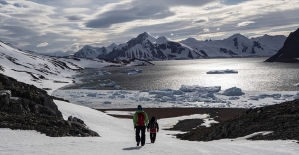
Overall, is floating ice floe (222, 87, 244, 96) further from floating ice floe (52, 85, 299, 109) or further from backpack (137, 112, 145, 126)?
backpack (137, 112, 145, 126)

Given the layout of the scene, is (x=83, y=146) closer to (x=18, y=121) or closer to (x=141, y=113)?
(x=141, y=113)

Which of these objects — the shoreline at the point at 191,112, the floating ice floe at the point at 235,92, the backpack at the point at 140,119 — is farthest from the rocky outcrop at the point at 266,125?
the floating ice floe at the point at 235,92

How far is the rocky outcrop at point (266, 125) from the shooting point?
16.5 meters

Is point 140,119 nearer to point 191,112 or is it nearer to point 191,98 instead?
point 191,112

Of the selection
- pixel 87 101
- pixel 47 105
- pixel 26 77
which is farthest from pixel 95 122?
pixel 26 77

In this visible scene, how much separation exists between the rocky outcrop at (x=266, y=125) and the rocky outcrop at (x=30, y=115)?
11.3 meters

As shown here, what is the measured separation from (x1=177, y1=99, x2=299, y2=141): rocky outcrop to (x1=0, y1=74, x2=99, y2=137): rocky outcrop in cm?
1129

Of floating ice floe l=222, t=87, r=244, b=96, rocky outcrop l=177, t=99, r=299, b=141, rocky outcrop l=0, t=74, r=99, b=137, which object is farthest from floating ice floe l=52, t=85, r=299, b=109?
rocky outcrop l=0, t=74, r=99, b=137

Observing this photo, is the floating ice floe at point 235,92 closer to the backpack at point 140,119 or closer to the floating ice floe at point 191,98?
the floating ice floe at point 191,98

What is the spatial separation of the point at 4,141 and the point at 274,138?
15385mm

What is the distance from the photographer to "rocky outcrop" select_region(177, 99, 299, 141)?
16.5 meters

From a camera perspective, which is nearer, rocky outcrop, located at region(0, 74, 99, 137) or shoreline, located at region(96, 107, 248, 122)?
rocky outcrop, located at region(0, 74, 99, 137)

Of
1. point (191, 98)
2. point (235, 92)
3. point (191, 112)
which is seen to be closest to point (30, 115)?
point (191, 112)

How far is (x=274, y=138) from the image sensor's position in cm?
1605
